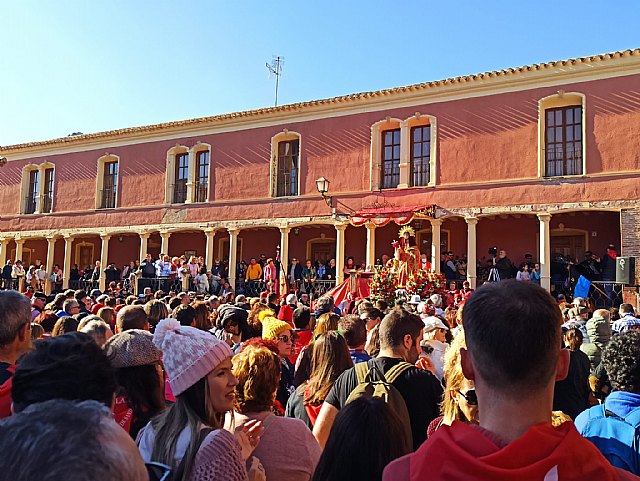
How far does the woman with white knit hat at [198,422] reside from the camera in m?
2.12

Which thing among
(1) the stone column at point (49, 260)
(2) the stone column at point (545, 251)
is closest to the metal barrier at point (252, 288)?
(2) the stone column at point (545, 251)

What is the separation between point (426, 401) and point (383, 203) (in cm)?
1765

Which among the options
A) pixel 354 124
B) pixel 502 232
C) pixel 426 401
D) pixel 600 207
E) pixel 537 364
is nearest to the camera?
pixel 537 364

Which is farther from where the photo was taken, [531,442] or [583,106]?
[583,106]

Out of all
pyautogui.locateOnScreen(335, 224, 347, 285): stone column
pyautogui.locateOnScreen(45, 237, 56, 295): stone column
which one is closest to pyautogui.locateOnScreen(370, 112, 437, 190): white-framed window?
pyautogui.locateOnScreen(335, 224, 347, 285): stone column

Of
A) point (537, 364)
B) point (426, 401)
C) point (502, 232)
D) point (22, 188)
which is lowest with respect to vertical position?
point (426, 401)

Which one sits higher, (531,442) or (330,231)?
(330,231)

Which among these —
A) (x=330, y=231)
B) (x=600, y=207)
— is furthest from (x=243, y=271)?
(x=600, y=207)

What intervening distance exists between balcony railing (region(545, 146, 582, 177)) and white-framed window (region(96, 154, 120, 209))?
1872cm

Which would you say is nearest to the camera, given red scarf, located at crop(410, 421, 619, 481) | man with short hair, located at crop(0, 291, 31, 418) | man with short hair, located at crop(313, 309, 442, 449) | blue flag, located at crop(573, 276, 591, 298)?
red scarf, located at crop(410, 421, 619, 481)

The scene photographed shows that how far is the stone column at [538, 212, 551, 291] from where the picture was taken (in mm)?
17875

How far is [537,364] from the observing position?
171 centimetres

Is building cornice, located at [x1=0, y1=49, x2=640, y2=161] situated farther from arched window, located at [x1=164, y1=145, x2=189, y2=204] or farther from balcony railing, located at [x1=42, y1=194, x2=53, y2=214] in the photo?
balcony railing, located at [x1=42, y1=194, x2=53, y2=214]

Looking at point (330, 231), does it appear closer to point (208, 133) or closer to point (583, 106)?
point (208, 133)
